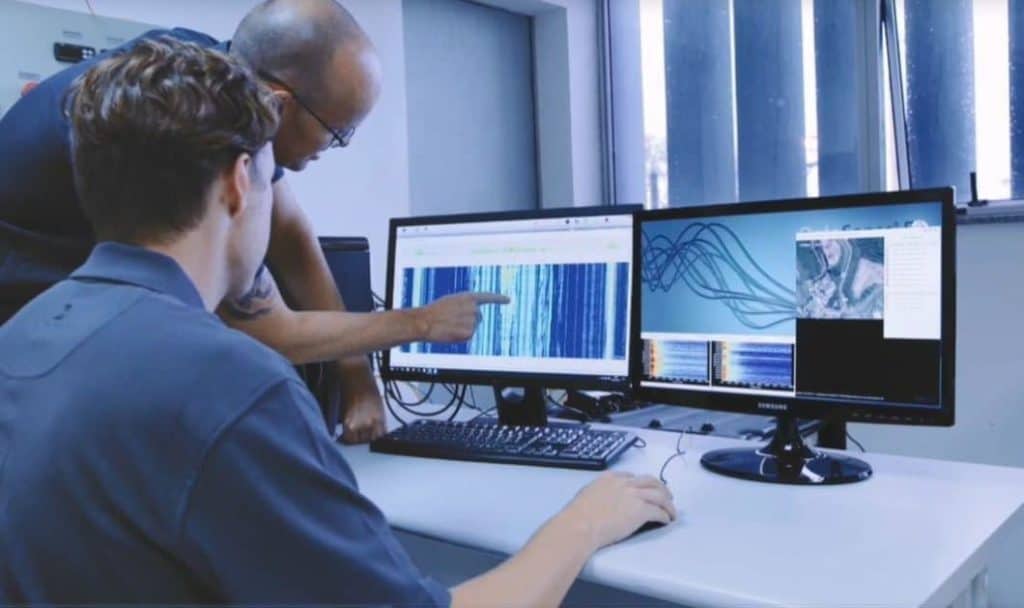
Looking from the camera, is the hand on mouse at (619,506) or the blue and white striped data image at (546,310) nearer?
the hand on mouse at (619,506)

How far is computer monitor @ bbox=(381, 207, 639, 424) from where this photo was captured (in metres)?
1.57

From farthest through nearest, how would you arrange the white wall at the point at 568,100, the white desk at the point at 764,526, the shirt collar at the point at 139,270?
the white wall at the point at 568,100 < the white desk at the point at 764,526 < the shirt collar at the point at 139,270

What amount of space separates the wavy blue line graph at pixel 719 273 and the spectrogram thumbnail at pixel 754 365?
4cm

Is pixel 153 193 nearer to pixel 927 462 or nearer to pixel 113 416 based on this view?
pixel 113 416

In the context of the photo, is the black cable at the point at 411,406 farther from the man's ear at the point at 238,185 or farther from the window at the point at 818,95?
the window at the point at 818,95

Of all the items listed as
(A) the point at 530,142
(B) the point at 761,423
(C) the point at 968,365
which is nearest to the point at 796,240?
(B) the point at 761,423

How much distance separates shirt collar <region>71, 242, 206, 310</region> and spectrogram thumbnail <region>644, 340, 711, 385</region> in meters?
0.89

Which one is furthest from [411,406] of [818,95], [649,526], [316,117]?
[818,95]

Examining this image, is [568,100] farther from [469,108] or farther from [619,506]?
[619,506]

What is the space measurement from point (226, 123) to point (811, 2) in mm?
2818

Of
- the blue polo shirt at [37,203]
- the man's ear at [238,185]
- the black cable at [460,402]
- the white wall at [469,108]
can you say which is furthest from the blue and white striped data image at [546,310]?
the white wall at [469,108]

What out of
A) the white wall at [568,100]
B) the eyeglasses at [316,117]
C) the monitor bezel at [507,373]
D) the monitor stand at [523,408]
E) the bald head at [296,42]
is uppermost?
the white wall at [568,100]

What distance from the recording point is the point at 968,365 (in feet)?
7.84

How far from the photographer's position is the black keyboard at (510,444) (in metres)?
1.44
